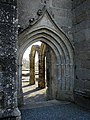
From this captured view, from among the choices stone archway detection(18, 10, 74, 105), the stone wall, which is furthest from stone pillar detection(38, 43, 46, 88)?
the stone wall

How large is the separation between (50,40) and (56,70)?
109 cm

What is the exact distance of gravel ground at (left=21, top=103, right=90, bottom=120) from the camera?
13.4 ft

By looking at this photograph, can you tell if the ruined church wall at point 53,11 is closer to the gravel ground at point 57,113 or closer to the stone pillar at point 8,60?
the stone pillar at point 8,60

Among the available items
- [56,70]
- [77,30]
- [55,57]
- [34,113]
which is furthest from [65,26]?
[34,113]

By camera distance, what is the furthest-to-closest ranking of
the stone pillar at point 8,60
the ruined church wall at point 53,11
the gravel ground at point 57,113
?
the ruined church wall at point 53,11 → the gravel ground at point 57,113 → the stone pillar at point 8,60

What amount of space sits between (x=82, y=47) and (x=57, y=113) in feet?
7.15

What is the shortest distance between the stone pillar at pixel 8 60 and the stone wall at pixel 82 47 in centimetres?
262

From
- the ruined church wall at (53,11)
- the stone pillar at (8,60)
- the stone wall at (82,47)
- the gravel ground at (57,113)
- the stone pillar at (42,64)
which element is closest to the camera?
the stone pillar at (8,60)

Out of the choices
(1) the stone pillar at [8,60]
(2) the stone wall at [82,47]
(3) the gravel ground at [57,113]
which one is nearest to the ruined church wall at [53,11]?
(2) the stone wall at [82,47]

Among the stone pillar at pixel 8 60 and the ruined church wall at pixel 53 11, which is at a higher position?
the ruined church wall at pixel 53 11

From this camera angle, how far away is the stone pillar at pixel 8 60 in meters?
2.92

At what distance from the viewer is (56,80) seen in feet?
19.3

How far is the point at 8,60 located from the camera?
2.98m

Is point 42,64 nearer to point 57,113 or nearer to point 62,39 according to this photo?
point 62,39
